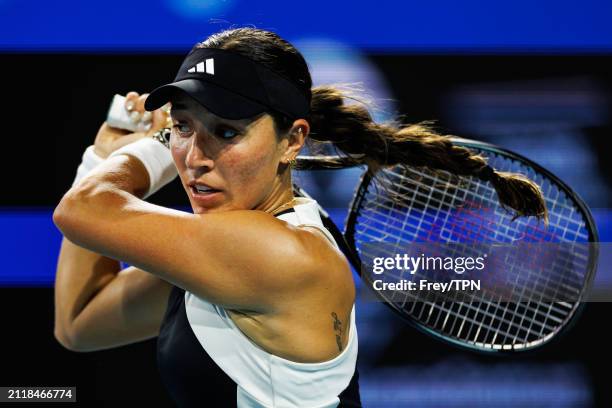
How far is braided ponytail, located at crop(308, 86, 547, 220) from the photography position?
5.16ft

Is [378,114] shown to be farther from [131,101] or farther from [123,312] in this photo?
[123,312]

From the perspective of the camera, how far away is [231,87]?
122 cm

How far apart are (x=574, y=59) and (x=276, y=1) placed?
2.88ft

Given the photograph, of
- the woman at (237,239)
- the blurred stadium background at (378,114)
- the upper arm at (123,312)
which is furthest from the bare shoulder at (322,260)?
the blurred stadium background at (378,114)

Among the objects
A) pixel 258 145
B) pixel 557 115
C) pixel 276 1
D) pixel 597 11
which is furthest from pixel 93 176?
pixel 597 11

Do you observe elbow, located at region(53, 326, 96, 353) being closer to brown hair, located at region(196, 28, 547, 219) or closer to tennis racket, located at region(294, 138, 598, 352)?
brown hair, located at region(196, 28, 547, 219)

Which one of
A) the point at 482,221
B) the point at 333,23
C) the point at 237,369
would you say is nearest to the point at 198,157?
the point at 237,369

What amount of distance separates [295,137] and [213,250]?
0.26 metres

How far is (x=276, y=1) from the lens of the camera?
2.39 meters

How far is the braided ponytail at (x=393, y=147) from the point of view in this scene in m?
1.57

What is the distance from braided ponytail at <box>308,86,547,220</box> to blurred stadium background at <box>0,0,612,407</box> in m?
0.59

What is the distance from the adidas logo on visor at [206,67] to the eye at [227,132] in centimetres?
9

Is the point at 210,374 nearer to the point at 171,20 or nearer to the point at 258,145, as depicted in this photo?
the point at 258,145

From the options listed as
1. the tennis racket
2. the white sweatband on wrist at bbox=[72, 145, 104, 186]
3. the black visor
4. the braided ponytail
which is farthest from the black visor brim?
the tennis racket
